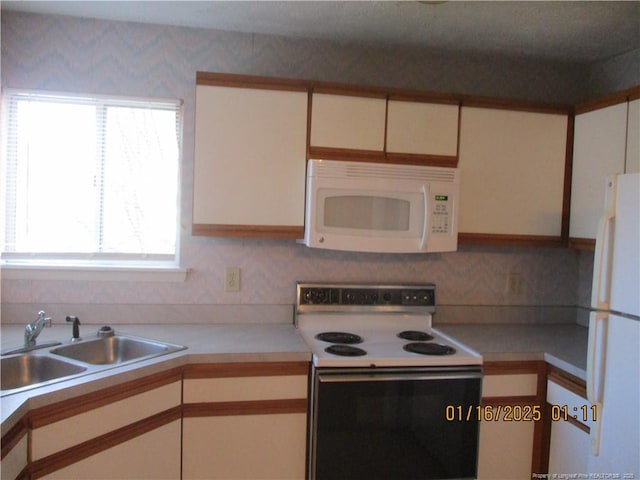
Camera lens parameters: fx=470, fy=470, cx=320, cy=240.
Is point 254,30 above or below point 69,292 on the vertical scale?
above

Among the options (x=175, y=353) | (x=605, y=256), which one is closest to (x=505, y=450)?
(x=605, y=256)

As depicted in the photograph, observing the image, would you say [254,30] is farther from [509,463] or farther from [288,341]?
[509,463]

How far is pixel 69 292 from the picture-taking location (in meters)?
2.34

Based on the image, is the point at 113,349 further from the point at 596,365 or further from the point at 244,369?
the point at 596,365

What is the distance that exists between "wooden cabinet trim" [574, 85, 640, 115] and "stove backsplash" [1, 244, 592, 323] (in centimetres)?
82

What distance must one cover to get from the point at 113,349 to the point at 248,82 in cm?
137

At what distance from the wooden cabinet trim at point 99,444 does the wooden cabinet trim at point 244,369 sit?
162 mm

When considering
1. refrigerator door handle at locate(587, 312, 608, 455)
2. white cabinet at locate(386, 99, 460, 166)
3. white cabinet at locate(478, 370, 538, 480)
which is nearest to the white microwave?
white cabinet at locate(386, 99, 460, 166)

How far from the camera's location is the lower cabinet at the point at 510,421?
7.02 feet

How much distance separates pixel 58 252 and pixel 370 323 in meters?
1.64

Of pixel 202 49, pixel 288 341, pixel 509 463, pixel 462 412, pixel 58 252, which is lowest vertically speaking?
pixel 509 463

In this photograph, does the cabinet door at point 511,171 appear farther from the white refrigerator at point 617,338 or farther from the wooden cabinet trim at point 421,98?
the white refrigerator at point 617,338

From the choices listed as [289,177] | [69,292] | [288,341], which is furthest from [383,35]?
[69,292]

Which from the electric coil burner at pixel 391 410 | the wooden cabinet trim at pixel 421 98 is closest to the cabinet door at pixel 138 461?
the electric coil burner at pixel 391 410
